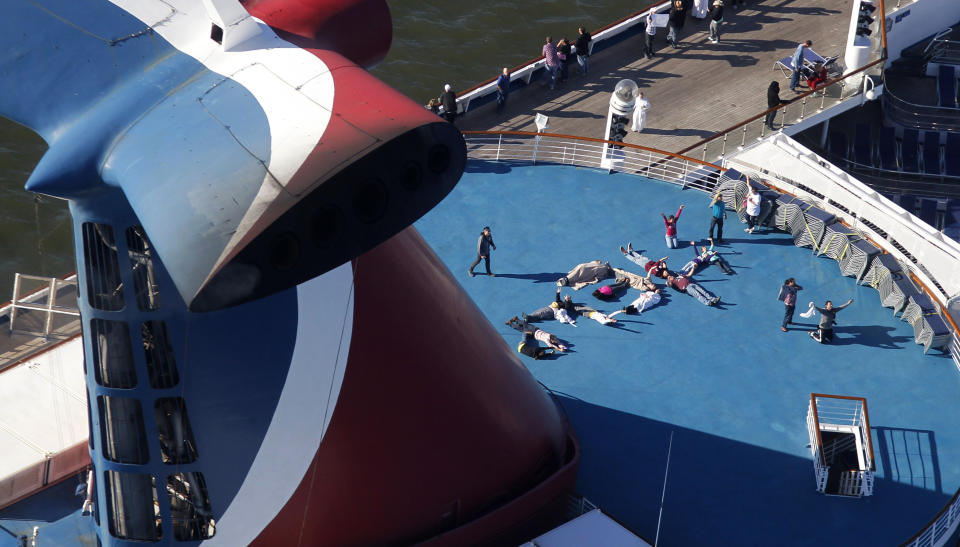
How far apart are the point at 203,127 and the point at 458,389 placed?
6366 mm

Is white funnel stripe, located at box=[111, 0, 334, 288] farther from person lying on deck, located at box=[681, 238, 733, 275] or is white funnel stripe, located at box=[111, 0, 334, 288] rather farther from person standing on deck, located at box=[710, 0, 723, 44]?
person standing on deck, located at box=[710, 0, 723, 44]

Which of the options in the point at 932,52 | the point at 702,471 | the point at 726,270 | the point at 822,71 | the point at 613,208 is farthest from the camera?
the point at 932,52

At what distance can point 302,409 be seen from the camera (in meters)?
16.4

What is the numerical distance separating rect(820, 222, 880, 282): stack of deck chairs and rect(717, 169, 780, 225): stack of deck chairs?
4.83 feet

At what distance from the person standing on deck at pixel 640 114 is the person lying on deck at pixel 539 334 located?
1069cm

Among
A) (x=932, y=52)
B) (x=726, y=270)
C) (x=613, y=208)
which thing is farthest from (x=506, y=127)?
(x=932, y=52)

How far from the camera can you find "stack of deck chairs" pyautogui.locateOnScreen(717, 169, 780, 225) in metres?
29.2

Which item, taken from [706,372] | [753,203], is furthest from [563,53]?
[706,372]

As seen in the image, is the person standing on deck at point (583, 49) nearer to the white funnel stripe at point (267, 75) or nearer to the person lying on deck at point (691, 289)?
the person lying on deck at point (691, 289)

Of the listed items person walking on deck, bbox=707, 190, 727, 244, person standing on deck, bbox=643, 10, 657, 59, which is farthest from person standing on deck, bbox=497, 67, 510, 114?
person walking on deck, bbox=707, 190, 727, 244

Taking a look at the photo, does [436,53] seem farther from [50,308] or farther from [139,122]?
[139,122]

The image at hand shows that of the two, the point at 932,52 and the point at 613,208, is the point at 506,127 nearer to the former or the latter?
the point at 613,208

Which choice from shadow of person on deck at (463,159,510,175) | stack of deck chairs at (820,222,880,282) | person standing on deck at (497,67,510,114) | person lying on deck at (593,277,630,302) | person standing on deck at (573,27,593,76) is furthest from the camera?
person standing on deck at (573,27,593,76)

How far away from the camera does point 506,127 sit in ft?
121
